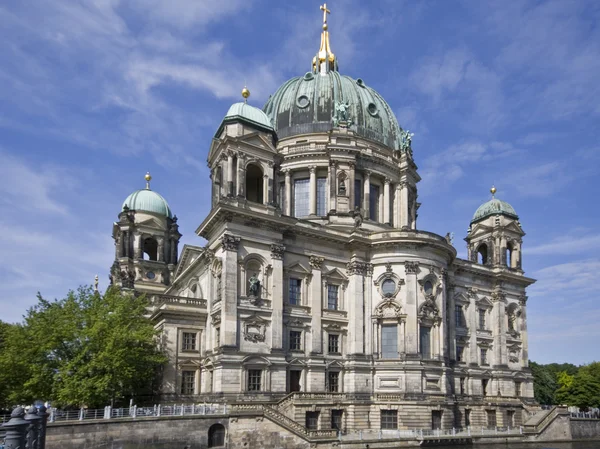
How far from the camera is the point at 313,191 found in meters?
57.6

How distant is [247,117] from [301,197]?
1422 centimetres

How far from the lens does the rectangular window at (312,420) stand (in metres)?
42.6

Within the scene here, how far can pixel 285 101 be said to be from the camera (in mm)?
64312

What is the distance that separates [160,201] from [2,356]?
3623cm

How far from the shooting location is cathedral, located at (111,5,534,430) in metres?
43.4

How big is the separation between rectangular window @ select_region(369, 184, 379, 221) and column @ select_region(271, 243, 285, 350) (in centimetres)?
1671

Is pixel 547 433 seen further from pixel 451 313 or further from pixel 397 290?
pixel 397 290

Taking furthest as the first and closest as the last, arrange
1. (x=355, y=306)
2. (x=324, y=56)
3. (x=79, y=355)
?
(x=324, y=56) → (x=355, y=306) → (x=79, y=355)

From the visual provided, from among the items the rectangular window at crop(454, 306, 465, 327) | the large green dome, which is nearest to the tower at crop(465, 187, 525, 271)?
the rectangular window at crop(454, 306, 465, 327)

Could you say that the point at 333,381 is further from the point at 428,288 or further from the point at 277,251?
the point at 277,251

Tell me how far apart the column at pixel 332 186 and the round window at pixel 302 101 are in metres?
9.27

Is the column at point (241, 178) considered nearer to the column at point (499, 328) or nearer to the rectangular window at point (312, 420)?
the rectangular window at point (312, 420)

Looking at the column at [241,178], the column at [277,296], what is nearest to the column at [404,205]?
the column at [277,296]

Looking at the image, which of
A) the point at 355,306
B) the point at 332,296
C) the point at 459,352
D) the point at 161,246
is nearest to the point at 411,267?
the point at 355,306
